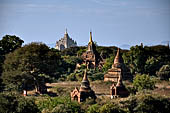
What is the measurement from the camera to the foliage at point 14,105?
3462 cm

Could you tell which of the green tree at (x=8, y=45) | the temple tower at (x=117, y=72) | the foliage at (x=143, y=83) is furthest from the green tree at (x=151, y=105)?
the green tree at (x=8, y=45)

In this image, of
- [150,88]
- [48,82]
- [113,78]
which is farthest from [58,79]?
[150,88]

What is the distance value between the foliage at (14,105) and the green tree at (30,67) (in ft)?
47.0

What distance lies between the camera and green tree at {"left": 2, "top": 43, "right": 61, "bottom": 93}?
50219 mm

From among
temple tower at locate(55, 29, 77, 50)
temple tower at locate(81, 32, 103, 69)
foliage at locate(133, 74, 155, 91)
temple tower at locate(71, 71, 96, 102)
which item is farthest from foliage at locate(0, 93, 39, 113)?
temple tower at locate(55, 29, 77, 50)

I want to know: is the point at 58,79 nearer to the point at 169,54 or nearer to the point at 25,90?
the point at 25,90

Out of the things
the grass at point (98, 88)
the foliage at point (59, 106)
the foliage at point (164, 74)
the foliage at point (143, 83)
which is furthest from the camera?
the foliage at point (164, 74)

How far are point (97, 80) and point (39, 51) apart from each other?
7.64m

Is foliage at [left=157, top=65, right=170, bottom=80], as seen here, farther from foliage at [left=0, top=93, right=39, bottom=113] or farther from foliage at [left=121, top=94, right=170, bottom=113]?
foliage at [left=0, top=93, right=39, bottom=113]

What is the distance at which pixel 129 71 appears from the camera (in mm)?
60344

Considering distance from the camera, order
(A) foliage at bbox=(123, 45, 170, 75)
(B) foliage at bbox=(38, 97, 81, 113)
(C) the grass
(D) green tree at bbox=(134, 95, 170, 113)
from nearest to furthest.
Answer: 1. (B) foliage at bbox=(38, 97, 81, 113)
2. (D) green tree at bbox=(134, 95, 170, 113)
3. (C) the grass
4. (A) foliage at bbox=(123, 45, 170, 75)

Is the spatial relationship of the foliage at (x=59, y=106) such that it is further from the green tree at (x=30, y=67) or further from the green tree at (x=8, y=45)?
the green tree at (x=8, y=45)

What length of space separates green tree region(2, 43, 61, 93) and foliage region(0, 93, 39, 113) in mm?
14312

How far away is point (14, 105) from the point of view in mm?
35188
